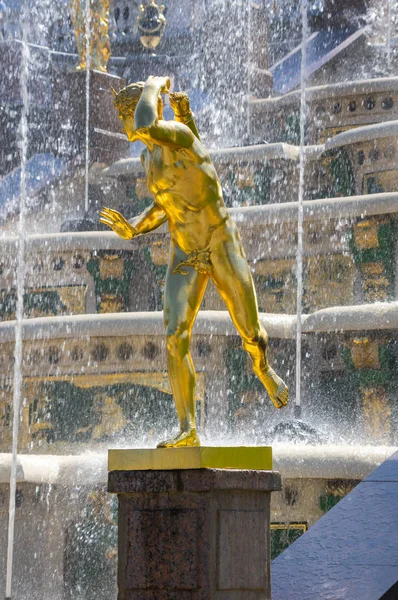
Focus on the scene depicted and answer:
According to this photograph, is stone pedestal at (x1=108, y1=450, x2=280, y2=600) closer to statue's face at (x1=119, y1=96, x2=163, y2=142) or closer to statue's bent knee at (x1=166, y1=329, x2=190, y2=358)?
statue's bent knee at (x1=166, y1=329, x2=190, y2=358)

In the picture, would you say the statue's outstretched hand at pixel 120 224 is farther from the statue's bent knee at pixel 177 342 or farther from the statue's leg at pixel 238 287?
the statue's bent knee at pixel 177 342

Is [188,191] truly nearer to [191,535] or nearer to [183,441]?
[183,441]

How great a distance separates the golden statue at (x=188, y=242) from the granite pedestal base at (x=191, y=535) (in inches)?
12.5

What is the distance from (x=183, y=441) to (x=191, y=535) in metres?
0.42

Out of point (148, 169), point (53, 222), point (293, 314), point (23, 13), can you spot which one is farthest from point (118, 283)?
point (23, 13)

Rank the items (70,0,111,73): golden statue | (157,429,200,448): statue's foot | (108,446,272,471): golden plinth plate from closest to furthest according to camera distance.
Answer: (108,446,272,471): golden plinth plate → (157,429,200,448): statue's foot → (70,0,111,73): golden statue

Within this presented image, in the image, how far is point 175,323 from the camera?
5.98 m

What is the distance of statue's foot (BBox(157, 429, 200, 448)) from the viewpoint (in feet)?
18.9

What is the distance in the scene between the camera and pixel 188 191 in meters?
6.07

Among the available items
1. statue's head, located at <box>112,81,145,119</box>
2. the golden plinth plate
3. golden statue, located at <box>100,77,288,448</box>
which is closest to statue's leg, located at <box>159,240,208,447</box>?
golden statue, located at <box>100,77,288,448</box>

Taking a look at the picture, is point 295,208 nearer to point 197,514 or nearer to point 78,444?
point 78,444

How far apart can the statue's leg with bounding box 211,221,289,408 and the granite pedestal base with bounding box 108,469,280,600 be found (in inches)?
24.2

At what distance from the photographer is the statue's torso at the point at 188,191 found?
6027mm

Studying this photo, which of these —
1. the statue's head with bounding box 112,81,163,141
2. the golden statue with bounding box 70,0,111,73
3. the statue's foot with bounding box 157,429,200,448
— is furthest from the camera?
the golden statue with bounding box 70,0,111,73
